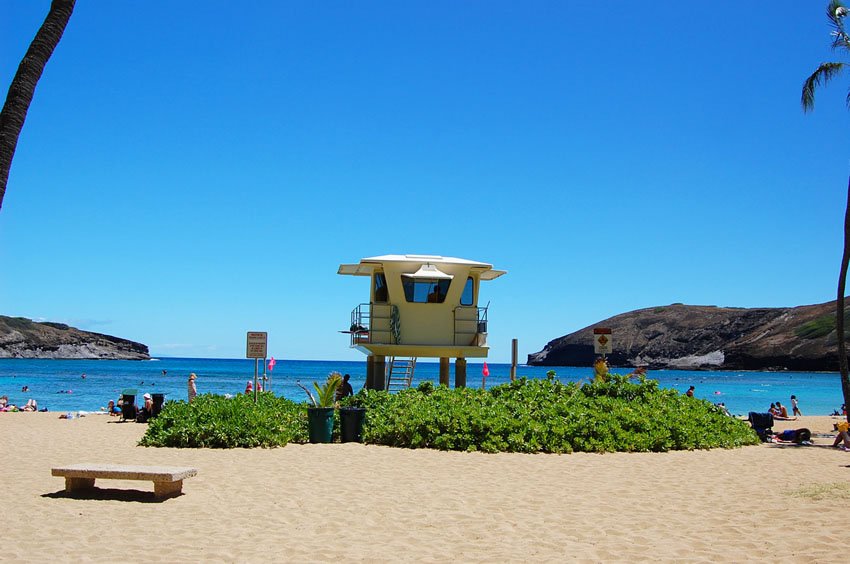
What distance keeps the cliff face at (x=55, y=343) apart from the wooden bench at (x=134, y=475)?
566 feet

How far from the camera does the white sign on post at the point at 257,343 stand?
17969mm

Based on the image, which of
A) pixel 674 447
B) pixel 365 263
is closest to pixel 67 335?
pixel 365 263

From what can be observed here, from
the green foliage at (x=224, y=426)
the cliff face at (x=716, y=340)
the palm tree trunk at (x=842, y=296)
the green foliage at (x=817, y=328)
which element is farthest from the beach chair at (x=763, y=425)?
the green foliage at (x=817, y=328)

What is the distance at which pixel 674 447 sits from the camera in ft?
53.4

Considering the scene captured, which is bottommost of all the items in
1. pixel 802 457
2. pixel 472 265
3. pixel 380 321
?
pixel 802 457

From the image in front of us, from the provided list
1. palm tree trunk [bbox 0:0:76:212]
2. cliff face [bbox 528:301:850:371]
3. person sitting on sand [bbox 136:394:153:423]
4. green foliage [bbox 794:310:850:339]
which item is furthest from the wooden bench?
green foliage [bbox 794:310:850:339]

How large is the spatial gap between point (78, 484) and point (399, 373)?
18437mm

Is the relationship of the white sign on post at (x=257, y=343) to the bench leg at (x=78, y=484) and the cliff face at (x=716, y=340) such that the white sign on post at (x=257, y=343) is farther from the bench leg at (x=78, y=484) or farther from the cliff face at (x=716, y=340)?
the cliff face at (x=716, y=340)

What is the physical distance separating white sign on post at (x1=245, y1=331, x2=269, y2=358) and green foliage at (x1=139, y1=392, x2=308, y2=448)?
1300 mm

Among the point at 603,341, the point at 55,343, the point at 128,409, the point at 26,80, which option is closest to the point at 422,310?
the point at 603,341

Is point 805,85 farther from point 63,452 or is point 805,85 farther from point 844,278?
point 63,452

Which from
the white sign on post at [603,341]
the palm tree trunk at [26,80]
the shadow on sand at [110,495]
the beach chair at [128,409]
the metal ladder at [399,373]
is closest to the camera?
the palm tree trunk at [26,80]

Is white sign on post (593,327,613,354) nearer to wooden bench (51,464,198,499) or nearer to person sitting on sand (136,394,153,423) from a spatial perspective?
wooden bench (51,464,198,499)

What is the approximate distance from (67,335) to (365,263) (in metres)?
168
